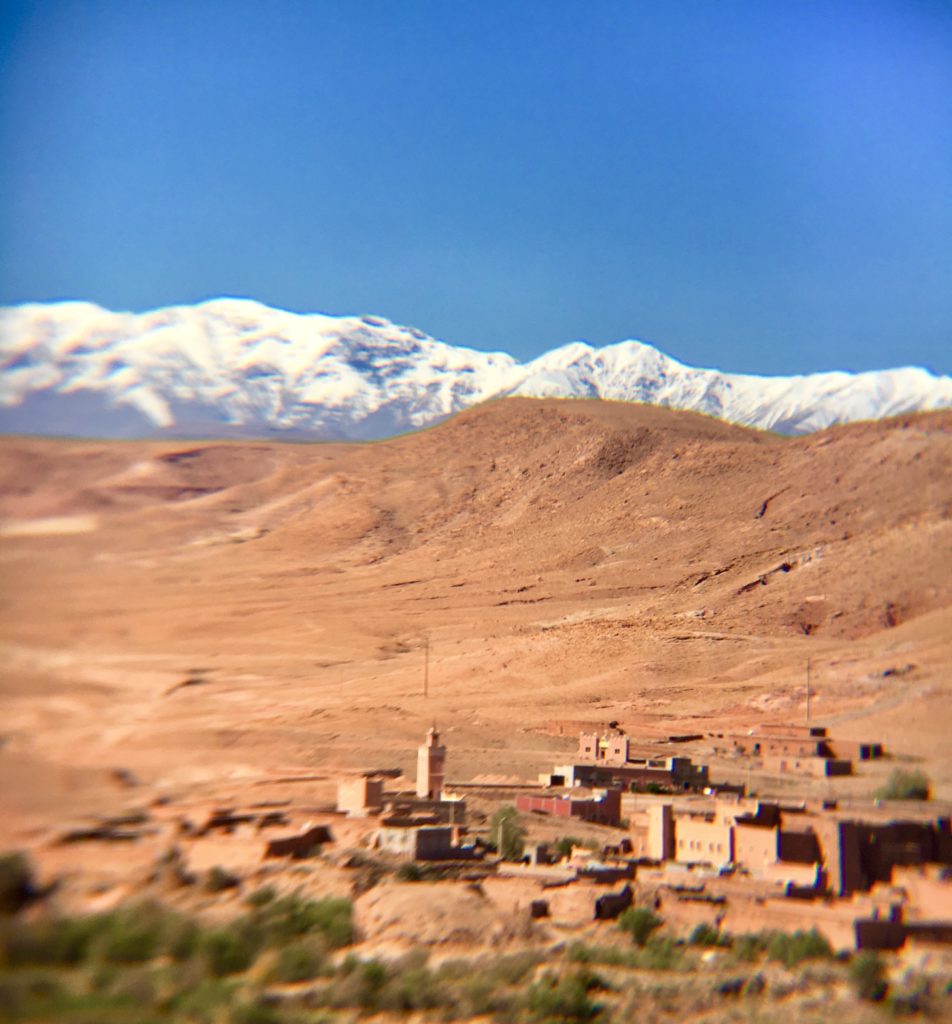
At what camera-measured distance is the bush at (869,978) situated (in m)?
16.2

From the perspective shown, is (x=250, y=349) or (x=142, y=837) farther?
(x=250, y=349)

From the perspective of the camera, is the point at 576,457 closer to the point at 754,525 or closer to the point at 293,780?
the point at 754,525

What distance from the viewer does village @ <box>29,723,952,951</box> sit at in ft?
57.1

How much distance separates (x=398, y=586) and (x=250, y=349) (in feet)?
120

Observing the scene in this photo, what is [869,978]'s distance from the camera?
16.5 metres

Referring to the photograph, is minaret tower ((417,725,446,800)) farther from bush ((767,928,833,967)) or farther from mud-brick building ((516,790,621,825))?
bush ((767,928,833,967))

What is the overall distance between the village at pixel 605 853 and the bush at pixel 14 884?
3.12m

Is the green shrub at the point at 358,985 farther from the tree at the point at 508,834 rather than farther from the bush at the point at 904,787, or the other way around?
the bush at the point at 904,787

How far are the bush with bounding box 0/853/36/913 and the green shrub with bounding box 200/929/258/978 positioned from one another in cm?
→ 138

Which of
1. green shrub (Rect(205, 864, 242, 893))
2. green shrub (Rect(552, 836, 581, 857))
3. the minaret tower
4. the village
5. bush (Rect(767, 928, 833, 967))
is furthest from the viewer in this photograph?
the minaret tower

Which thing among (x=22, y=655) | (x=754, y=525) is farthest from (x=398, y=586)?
(x=22, y=655)

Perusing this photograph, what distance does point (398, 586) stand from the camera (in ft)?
199

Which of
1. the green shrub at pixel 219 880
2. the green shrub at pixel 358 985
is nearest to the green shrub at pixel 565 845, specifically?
the green shrub at pixel 358 985

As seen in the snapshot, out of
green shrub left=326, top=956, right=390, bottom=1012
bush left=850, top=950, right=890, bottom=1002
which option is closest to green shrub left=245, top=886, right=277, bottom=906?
green shrub left=326, top=956, right=390, bottom=1012
